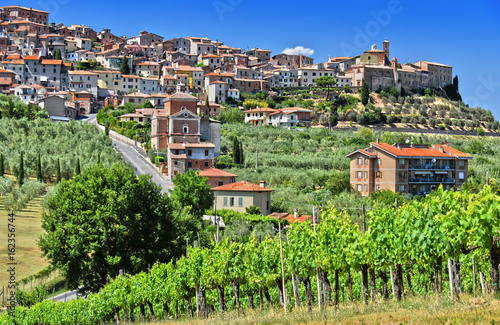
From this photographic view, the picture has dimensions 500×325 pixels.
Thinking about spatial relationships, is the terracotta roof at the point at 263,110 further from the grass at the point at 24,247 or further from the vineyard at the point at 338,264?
the vineyard at the point at 338,264

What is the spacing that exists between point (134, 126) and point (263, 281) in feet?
214

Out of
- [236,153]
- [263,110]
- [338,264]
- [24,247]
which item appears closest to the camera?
[338,264]

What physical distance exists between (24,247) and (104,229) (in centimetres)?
980

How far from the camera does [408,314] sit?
13516 mm

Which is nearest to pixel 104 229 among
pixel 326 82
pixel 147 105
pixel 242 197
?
pixel 242 197

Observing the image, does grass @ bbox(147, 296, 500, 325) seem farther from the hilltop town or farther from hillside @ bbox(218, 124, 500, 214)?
the hilltop town

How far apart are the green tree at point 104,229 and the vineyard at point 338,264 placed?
1.83 meters

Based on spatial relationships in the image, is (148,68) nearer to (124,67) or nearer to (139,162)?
(124,67)

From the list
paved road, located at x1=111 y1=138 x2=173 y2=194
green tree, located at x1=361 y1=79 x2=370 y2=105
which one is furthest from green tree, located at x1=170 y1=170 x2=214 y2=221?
green tree, located at x1=361 y1=79 x2=370 y2=105

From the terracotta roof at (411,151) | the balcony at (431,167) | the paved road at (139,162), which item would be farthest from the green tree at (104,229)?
the balcony at (431,167)

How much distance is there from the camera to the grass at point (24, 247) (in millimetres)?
33969

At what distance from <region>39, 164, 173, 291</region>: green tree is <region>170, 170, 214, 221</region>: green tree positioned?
13.3 meters

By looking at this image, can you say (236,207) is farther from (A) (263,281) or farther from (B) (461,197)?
(B) (461,197)

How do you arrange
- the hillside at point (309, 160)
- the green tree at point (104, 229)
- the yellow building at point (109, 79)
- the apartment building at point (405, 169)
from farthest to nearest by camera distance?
the yellow building at point (109, 79), the apartment building at point (405, 169), the hillside at point (309, 160), the green tree at point (104, 229)
